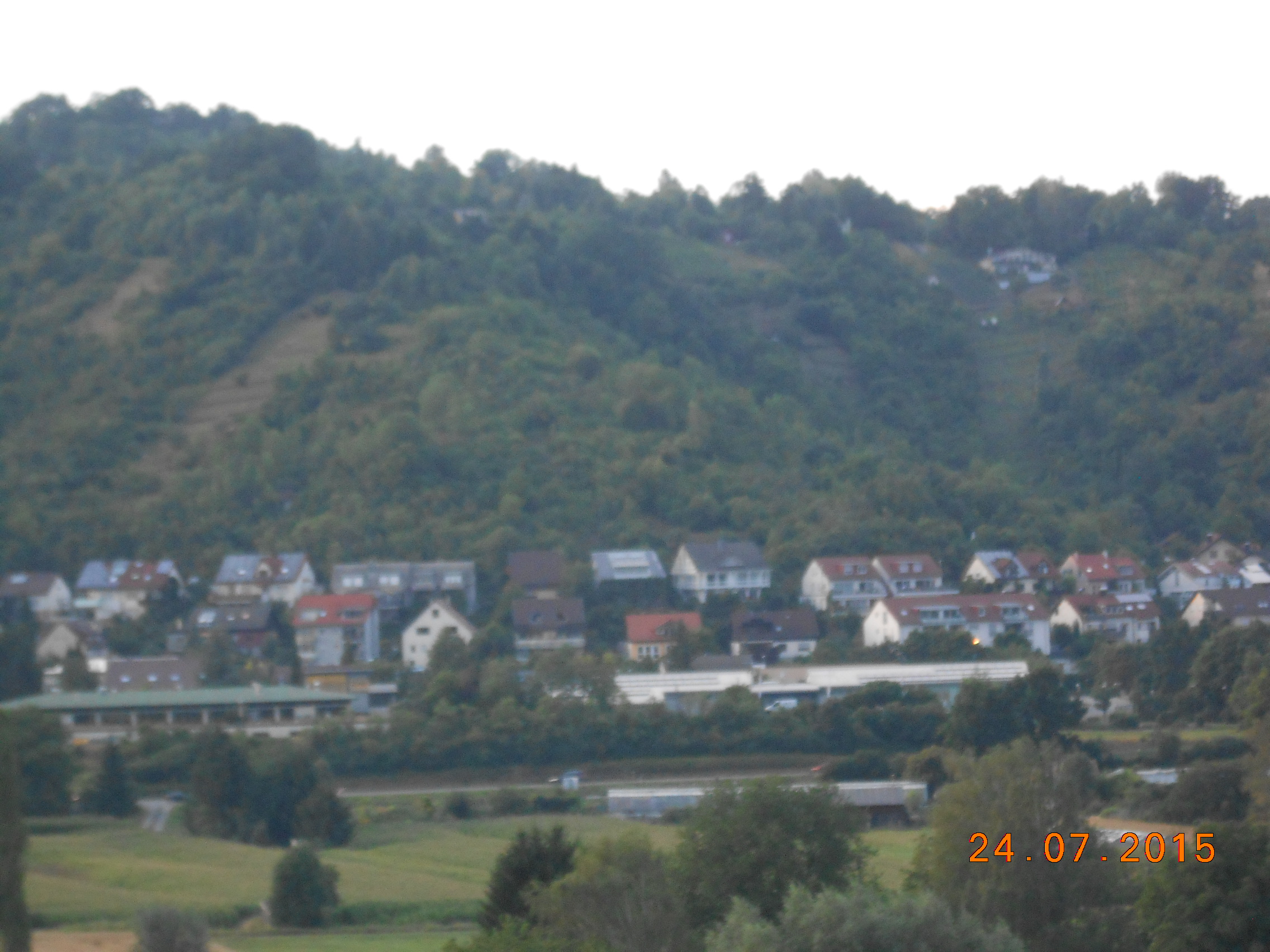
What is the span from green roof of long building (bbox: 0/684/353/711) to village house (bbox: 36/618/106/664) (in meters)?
4.43

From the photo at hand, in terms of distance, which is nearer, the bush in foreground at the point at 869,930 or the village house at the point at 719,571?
the bush in foreground at the point at 869,930

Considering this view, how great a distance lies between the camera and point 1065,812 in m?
13.6

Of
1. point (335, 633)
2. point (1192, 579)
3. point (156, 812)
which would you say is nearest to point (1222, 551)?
point (1192, 579)

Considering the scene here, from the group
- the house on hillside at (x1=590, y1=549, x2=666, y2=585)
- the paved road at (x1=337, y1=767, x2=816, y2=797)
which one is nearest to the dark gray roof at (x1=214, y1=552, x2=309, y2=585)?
the house on hillside at (x1=590, y1=549, x2=666, y2=585)

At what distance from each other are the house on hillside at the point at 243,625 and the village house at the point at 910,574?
15139 mm

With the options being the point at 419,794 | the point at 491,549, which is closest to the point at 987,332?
the point at 491,549

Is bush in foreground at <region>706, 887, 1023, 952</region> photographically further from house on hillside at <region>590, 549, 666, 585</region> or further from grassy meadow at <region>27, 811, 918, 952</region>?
house on hillside at <region>590, 549, 666, 585</region>

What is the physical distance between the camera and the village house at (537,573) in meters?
37.6

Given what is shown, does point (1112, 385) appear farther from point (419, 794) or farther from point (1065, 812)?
point (1065, 812)

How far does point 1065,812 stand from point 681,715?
50.0ft

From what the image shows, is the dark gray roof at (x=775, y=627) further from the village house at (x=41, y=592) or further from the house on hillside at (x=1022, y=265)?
the house on hillside at (x=1022, y=265)

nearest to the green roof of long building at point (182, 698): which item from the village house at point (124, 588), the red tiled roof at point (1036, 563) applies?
the village house at point (124, 588)

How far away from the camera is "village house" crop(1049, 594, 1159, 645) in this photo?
3656cm

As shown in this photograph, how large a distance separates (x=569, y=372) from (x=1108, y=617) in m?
18.1
